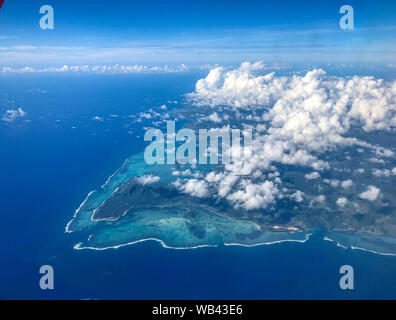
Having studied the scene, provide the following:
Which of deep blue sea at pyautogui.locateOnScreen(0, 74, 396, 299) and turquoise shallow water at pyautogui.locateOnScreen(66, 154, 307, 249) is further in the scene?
turquoise shallow water at pyautogui.locateOnScreen(66, 154, 307, 249)

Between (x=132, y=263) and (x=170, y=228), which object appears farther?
(x=170, y=228)

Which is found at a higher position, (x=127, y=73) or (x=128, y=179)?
(x=127, y=73)

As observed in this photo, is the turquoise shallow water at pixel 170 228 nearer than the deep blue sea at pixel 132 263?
No

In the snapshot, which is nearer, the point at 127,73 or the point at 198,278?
the point at 198,278

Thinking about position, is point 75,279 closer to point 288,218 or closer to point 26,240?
point 26,240

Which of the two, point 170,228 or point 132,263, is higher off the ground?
point 170,228
